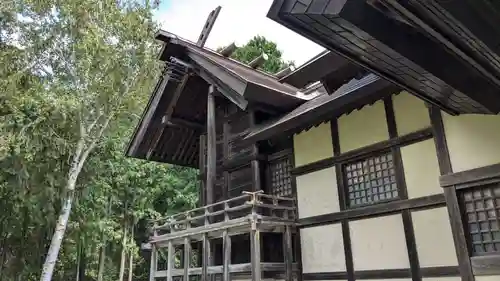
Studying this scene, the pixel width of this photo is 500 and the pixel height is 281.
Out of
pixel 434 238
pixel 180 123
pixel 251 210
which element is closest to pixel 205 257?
pixel 251 210

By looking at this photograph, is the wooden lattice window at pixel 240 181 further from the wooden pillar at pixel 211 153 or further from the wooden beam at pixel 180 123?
the wooden beam at pixel 180 123

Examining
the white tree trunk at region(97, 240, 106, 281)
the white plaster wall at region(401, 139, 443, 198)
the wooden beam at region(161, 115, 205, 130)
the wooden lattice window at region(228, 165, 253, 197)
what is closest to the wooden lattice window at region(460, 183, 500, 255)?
the white plaster wall at region(401, 139, 443, 198)

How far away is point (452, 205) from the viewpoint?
5.84 meters

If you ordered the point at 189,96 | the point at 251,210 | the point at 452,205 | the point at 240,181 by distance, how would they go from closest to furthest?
the point at 452,205, the point at 251,210, the point at 240,181, the point at 189,96

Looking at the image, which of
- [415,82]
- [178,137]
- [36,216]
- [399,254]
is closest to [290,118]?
[399,254]

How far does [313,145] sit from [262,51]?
17.4 metres

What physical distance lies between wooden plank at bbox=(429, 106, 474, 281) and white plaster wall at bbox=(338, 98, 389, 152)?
1144 millimetres

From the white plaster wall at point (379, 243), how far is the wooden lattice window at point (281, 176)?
2.21 metres

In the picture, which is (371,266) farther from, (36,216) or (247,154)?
(36,216)

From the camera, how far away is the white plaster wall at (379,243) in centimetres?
686

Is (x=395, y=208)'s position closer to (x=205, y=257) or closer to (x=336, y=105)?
(x=336, y=105)

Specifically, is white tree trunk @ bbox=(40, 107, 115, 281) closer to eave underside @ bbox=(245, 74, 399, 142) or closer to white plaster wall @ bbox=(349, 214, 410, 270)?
eave underside @ bbox=(245, 74, 399, 142)

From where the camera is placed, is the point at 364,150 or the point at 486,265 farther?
the point at 364,150

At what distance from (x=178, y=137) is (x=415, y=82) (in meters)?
10.1
